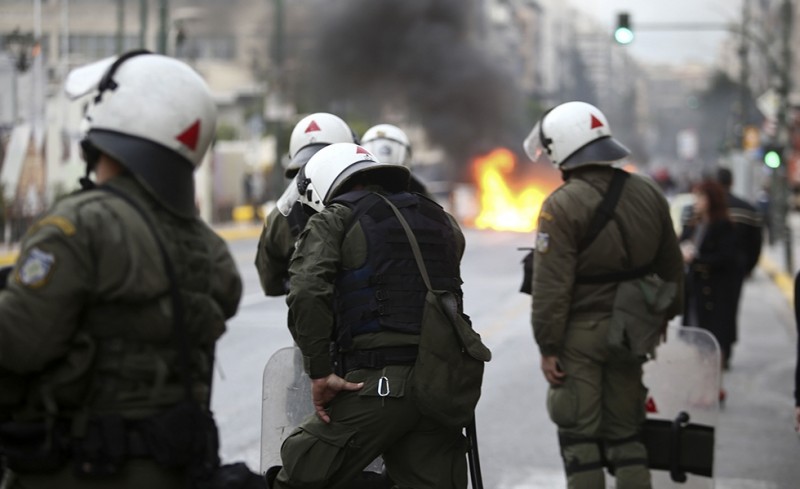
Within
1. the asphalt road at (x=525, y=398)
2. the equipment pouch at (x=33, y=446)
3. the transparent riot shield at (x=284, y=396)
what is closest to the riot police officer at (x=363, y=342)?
the transparent riot shield at (x=284, y=396)

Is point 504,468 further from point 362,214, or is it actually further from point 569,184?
point 362,214

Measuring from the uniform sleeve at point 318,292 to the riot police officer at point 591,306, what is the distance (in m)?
1.40

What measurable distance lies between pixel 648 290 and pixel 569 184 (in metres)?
0.54

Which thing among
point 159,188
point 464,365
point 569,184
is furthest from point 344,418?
point 569,184

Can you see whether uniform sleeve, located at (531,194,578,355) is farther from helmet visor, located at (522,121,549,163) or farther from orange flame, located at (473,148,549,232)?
orange flame, located at (473,148,549,232)

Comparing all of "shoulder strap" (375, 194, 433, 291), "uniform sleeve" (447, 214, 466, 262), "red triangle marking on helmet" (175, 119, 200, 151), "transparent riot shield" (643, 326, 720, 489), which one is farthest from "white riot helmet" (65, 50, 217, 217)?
"transparent riot shield" (643, 326, 720, 489)

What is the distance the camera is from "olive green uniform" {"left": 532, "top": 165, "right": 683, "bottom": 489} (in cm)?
509

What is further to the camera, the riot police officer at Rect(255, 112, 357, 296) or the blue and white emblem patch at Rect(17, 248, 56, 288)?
the riot police officer at Rect(255, 112, 357, 296)

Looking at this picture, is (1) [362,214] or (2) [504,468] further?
(2) [504,468]

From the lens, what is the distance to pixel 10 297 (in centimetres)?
277

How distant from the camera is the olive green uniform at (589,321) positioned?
16.7 feet

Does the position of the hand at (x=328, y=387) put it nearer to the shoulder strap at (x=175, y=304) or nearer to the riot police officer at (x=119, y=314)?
the riot police officer at (x=119, y=314)

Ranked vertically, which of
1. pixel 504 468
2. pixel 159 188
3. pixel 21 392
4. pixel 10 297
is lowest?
pixel 504 468

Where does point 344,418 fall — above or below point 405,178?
below
